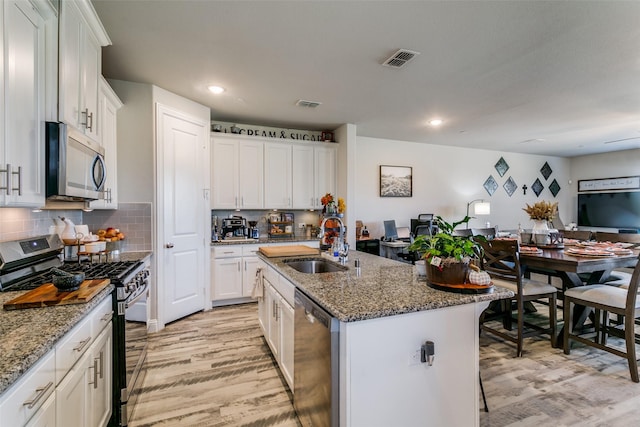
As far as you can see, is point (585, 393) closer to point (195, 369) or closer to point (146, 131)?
point (195, 369)

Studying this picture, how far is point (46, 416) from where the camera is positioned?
104 cm

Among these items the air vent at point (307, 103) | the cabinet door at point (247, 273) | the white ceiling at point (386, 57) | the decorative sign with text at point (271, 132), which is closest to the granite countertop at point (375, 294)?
the white ceiling at point (386, 57)

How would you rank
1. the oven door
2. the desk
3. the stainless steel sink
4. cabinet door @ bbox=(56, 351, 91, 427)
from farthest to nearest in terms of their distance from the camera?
the desk
the stainless steel sink
the oven door
cabinet door @ bbox=(56, 351, 91, 427)

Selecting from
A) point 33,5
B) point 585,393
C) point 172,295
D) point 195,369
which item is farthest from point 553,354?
point 33,5

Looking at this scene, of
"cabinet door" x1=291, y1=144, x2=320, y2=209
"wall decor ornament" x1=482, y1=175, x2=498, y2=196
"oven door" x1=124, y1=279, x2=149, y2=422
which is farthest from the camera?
"wall decor ornament" x1=482, y1=175, x2=498, y2=196

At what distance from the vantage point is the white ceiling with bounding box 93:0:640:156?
2078 millimetres

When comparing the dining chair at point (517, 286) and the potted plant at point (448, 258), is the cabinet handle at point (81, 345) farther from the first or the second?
the dining chair at point (517, 286)

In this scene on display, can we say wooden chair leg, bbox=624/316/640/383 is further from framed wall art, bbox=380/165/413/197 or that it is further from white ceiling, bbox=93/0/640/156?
framed wall art, bbox=380/165/413/197

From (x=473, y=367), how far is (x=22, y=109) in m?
2.59

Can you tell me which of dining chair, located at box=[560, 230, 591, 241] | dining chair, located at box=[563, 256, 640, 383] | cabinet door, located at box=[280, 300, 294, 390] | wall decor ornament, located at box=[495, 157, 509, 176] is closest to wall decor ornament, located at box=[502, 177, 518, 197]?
wall decor ornament, located at box=[495, 157, 509, 176]

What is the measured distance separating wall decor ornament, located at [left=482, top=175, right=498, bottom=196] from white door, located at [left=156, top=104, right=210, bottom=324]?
617 centimetres

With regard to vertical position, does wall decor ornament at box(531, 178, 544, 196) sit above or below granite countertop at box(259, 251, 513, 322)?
above

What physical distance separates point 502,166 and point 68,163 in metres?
8.04

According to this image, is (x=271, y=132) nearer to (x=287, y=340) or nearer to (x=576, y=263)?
(x=287, y=340)
